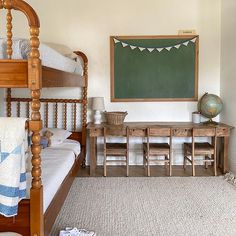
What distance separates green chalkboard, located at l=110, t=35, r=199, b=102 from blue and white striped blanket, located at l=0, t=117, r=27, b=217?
2722 millimetres

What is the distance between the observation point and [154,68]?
4340 mm

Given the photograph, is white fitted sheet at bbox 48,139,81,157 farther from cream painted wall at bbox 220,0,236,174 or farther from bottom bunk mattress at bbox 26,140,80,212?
cream painted wall at bbox 220,0,236,174

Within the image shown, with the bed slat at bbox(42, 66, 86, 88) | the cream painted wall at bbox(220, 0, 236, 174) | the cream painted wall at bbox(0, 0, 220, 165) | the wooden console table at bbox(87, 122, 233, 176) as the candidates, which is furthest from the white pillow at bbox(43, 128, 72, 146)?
the cream painted wall at bbox(220, 0, 236, 174)

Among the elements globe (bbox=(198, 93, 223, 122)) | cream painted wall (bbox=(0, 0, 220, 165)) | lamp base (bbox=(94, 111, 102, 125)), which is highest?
cream painted wall (bbox=(0, 0, 220, 165))

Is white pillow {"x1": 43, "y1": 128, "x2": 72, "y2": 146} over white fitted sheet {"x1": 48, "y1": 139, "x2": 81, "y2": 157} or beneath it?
over

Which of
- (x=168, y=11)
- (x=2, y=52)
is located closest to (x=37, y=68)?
(x=2, y=52)

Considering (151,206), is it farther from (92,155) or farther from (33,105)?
(33,105)

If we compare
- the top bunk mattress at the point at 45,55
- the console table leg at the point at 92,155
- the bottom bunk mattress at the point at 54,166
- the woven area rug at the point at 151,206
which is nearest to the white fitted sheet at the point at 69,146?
the bottom bunk mattress at the point at 54,166

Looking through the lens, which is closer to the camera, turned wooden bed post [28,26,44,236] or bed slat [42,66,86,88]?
turned wooden bed post [28,26,44,236]

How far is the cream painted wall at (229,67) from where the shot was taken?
12.8 ft

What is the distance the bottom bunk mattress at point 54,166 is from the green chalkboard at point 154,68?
4.22 feet

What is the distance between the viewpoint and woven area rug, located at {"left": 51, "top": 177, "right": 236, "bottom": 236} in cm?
248

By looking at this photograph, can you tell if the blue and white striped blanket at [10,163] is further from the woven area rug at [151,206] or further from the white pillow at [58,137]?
the white pillow at [58,137]

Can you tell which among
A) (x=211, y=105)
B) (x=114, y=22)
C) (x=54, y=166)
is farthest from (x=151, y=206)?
(x=114, y=22)
